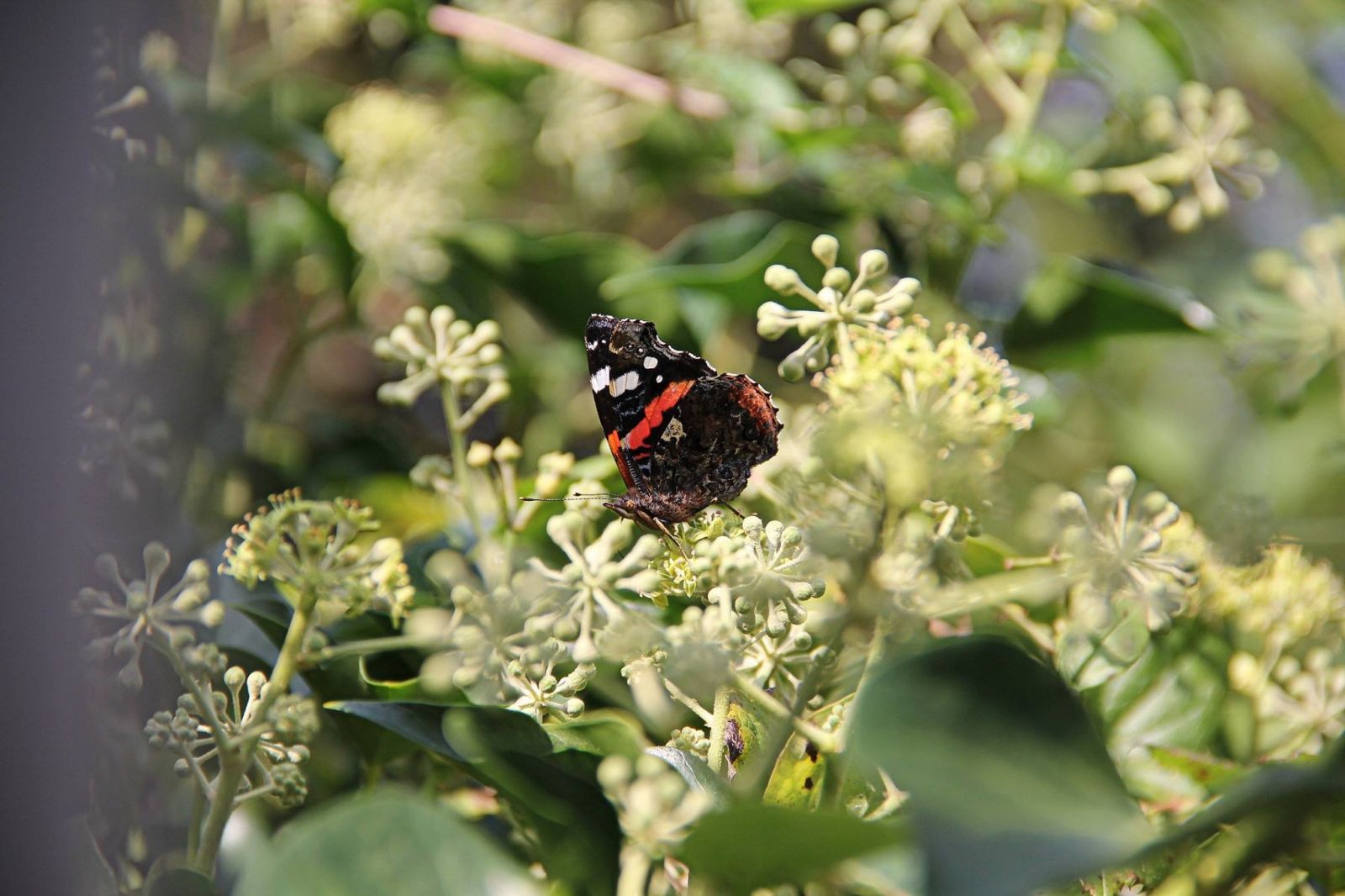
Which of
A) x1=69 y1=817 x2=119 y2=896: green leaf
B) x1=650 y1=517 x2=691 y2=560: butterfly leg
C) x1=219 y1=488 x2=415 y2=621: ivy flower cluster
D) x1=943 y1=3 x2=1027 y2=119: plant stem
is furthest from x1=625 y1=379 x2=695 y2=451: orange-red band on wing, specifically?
x1=943 y1=3 x2=1027 y2=119: plant stem

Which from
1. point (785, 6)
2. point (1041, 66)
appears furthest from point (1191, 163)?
point (785, 6)

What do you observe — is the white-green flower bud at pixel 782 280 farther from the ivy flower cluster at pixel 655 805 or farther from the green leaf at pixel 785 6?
the green leaf at pixel 785 6

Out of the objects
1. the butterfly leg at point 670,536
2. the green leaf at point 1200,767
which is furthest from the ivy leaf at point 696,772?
the green leaf at point 1200,767

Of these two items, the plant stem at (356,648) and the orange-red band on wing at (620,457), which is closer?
the plant stem at (356,648)

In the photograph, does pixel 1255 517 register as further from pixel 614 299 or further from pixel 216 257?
pixel 216 257

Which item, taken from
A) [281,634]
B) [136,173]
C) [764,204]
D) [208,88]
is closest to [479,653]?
[281,634]

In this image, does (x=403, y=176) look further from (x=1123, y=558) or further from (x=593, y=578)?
(x=1123, y=558)

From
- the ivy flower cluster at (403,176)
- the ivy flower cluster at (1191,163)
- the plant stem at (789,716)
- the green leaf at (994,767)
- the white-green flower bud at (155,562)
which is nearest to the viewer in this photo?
the green leaf at (994,767)
